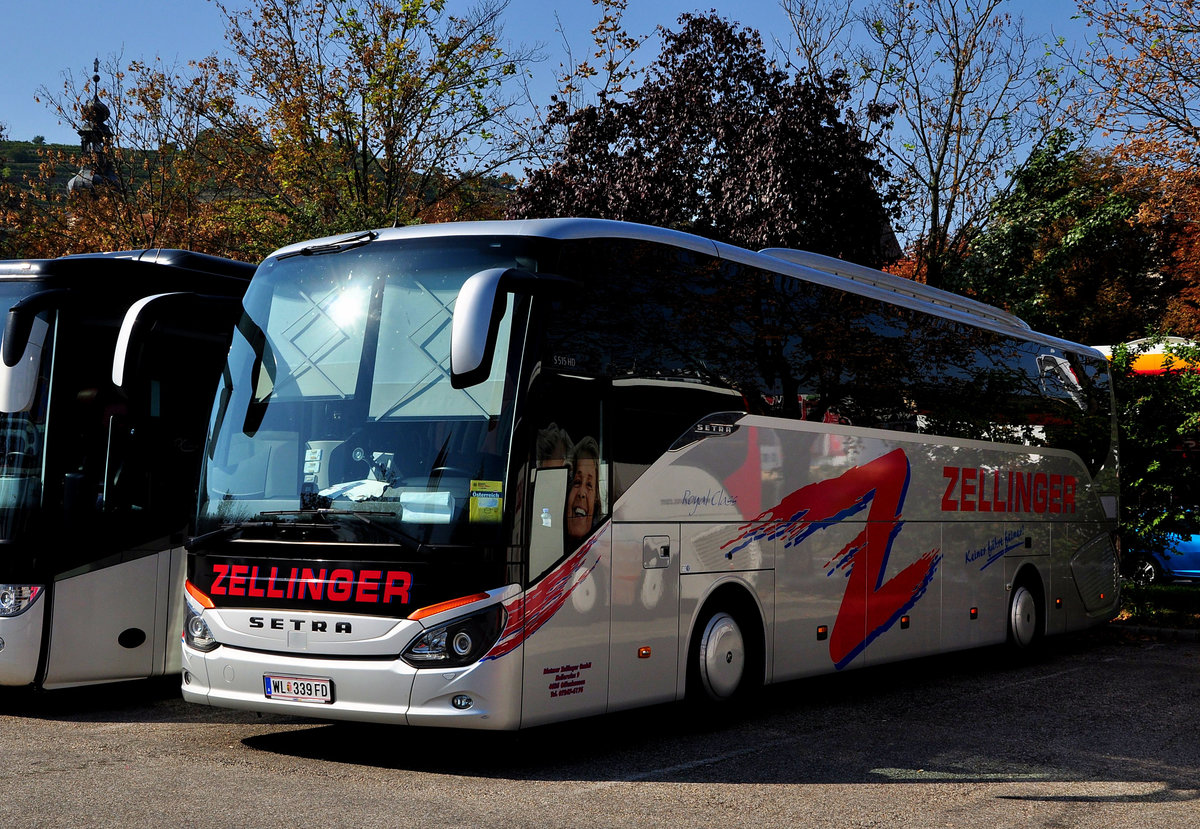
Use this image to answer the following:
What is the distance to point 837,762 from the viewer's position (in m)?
7.74

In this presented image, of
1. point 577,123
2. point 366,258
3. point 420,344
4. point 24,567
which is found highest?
point 577,123

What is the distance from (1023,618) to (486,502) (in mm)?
8560

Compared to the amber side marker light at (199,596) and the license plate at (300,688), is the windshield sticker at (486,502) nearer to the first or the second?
the license plate at (300,688)

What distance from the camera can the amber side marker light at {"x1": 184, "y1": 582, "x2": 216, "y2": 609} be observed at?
25.0 feet

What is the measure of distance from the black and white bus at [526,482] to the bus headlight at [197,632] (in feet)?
0.07

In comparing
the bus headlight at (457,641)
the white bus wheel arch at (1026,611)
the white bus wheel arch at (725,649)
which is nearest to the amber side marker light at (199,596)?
the bus headlight at (457,641)

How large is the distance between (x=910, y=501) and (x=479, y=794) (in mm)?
5963

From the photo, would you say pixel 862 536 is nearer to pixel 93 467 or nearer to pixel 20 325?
pixel 93 467

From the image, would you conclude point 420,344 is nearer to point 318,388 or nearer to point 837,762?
point 318,388

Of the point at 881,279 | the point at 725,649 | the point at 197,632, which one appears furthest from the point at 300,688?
the point at 881,279

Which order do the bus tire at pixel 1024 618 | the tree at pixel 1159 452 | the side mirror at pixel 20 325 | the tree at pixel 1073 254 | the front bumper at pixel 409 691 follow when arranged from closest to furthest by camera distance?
the front bumper at pixel 409 691 → the side mirror at pixel 20 325 → the bus tire at pixel 1024 618 → the tree at pixel 1159 452 → the tree at pixel 1073 254

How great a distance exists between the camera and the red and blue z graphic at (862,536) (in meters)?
9.69

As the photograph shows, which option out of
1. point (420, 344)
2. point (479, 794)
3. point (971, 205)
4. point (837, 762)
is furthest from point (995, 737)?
point (971, 205)

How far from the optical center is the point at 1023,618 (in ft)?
44.3
